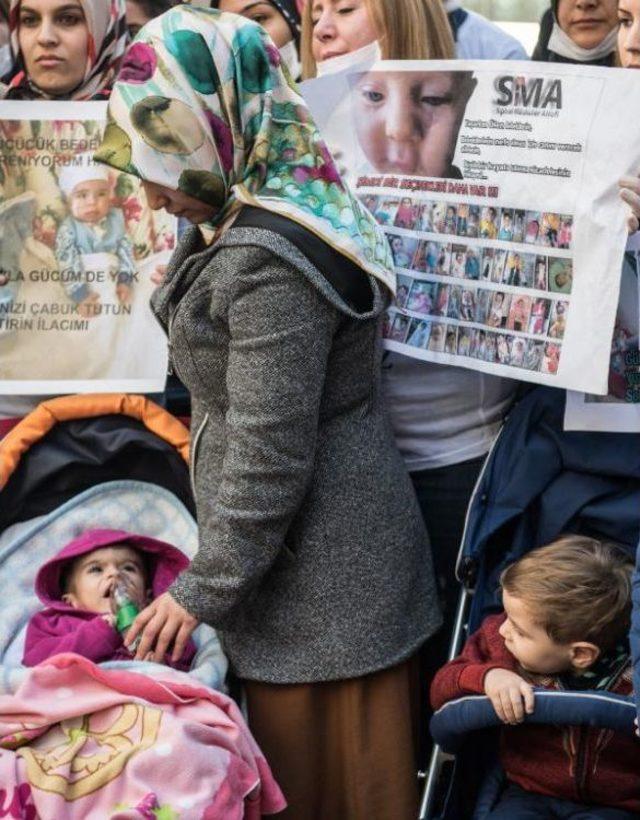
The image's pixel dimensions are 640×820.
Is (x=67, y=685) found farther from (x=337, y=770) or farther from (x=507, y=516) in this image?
(x=507, y=516)

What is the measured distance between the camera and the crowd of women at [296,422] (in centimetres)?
264

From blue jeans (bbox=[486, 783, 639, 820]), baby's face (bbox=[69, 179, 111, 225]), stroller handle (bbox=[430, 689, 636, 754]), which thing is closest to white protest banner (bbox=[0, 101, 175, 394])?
baby's face (bbox=[69, 179, 111, 225])

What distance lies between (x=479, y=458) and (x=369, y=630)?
0.55 metres

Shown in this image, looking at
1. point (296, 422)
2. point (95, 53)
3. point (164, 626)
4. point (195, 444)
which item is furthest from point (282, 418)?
point (95, 53)

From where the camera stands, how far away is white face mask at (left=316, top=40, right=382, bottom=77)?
3.19 meters

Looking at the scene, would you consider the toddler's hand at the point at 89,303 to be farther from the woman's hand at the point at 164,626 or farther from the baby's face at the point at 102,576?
the woman's hand at the point at 164,626

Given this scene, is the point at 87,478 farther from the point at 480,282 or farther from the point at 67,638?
the point at 480,282

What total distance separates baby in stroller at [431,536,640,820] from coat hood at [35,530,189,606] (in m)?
0.79

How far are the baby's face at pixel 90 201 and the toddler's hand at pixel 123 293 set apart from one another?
172 mm

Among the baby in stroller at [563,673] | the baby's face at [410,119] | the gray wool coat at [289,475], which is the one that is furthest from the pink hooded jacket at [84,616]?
the baby's face at [410,119]

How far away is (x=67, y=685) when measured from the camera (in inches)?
109

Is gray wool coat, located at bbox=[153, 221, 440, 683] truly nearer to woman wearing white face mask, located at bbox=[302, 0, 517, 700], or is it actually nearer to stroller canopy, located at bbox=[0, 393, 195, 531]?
woman wearing white face mask, located at bbox=[302, 0, 517, 700]

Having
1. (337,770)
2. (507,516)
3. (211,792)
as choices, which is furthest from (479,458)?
(211,792)

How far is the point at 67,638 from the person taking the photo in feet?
9.91
